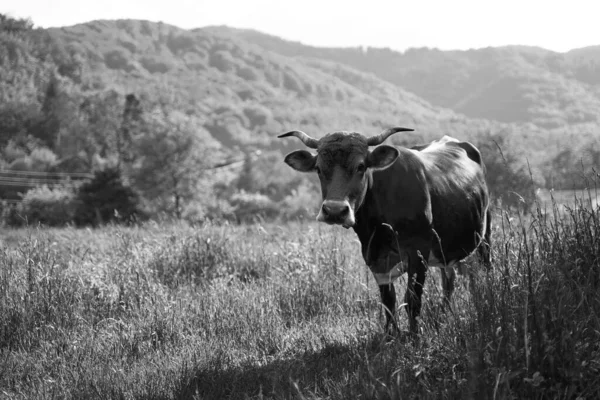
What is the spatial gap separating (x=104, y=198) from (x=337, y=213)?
52.3m

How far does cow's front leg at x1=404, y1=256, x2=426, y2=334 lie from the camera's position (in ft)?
16.9

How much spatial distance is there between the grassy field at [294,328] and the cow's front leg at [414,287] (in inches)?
5.1

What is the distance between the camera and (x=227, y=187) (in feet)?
342

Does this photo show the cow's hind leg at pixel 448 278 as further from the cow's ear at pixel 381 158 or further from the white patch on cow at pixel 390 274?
the cow's ear at pixel 381 158

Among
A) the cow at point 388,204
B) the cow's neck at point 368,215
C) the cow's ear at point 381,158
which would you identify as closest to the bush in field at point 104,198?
the cow at point 388,204

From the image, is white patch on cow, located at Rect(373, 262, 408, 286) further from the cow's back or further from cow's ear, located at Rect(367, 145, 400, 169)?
cow's ear, located at Rect(367, 145, 400, 169)

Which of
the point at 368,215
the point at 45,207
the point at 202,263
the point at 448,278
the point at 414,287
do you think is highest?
the point at 368,215

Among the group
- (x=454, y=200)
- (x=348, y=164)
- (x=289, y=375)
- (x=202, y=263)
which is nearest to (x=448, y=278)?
(x=454, y=200)

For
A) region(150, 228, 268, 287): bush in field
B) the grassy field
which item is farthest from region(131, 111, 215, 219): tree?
the grassy field

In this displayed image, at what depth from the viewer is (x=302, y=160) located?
560 centimetres

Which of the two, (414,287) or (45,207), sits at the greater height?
(414,287)

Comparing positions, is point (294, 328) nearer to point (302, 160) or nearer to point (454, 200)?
point (302, 160)

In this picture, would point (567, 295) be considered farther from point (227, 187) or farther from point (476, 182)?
point (227, 187)

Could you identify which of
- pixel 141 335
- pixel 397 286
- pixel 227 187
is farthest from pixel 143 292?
pixel 227 187
